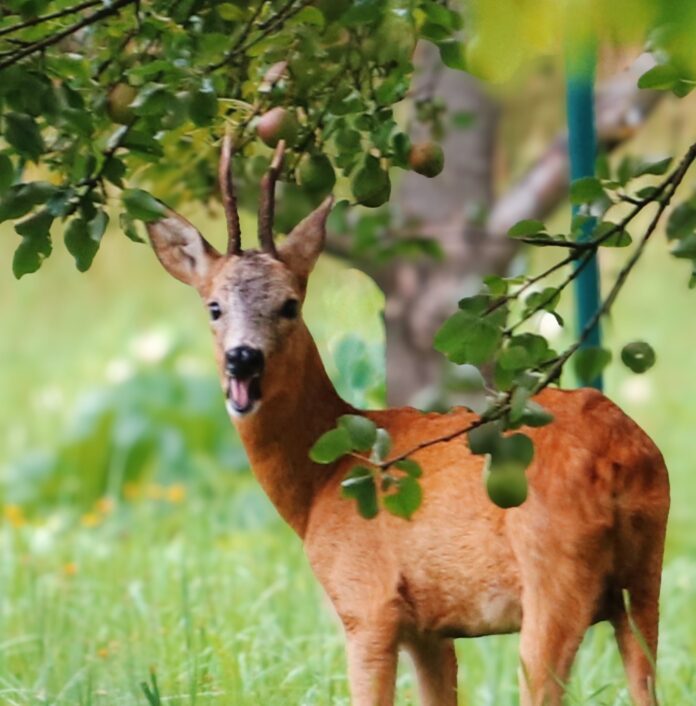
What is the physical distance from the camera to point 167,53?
1745 millimetres

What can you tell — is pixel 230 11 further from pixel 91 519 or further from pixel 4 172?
pixel 91 519

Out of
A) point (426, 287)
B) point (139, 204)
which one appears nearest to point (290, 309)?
point (139, 204)

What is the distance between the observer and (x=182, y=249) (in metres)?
1.97

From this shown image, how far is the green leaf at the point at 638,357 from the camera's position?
173cm

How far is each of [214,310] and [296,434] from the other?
22 cm

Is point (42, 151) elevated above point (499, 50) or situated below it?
above

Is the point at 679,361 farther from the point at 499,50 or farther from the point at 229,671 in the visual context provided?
the point at 499,50

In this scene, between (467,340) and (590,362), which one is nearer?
(467,340)

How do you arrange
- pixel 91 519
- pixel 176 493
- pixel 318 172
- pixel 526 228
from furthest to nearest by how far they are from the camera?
pixel 176 493 < pixel 91 519 < pixel 318 172 < pixel 526 228

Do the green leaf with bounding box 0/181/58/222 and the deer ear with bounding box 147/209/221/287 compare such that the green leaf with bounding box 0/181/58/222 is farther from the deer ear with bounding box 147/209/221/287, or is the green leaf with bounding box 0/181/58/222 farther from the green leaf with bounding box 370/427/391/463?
the green leaf with bounding box 370/427/391/463

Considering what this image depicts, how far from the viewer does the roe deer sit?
5.71 feet

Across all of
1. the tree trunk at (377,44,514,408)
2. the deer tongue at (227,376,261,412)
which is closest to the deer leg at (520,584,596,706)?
the deer tongue at (227,376,261,412)

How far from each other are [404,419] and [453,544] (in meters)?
0.24

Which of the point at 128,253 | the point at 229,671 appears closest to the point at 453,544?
the point at 229,671
